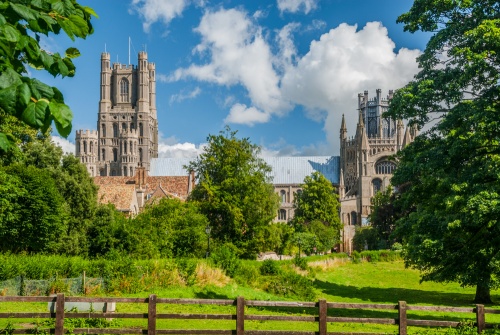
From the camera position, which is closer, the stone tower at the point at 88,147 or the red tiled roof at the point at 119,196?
the red tiled roof at the point at 119,196

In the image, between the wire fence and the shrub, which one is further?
the shrub

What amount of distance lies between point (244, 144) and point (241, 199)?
433cm

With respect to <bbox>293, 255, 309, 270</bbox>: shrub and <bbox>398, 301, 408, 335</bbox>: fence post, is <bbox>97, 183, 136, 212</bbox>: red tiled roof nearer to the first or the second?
<bbox>293, 255, 309, 270</bbox>: shrub

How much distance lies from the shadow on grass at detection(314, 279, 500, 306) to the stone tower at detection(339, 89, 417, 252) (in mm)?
72911

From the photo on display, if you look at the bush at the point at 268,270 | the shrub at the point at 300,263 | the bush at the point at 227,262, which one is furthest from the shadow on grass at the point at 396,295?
the bush at the point at 227,262

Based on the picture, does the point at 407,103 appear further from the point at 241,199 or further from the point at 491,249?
the point at 241,199

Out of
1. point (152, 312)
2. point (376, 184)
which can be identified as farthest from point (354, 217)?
point (152, 312)

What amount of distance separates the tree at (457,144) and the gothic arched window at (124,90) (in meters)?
125

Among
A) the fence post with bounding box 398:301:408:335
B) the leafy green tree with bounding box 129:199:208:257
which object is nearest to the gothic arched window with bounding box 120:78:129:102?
the leafy green tree with bounding box 129:199:208:257

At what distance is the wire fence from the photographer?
20766 millimetres

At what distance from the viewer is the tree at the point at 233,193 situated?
40309mm

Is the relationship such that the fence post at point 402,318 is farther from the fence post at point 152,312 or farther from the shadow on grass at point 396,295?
the shadow on grass at point 396,295

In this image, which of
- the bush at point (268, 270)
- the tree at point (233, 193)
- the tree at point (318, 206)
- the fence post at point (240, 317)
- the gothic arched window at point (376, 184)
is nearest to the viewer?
the fence post at point (240, 317)

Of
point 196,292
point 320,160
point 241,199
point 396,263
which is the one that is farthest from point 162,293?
point 320,160
